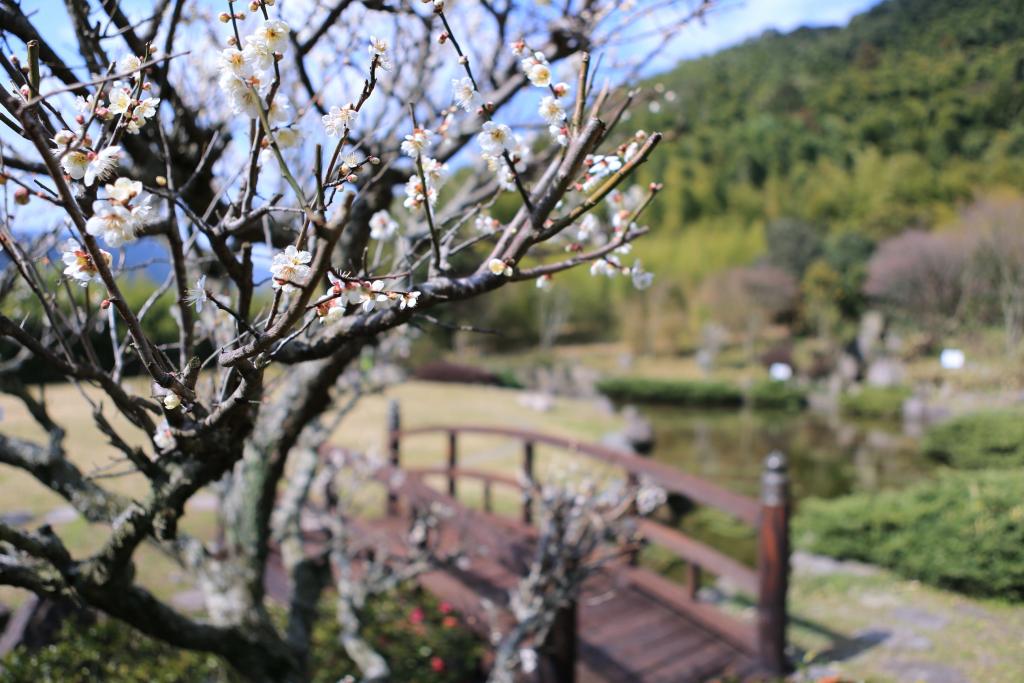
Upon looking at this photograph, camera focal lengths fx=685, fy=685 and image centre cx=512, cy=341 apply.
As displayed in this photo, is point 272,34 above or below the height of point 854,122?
below

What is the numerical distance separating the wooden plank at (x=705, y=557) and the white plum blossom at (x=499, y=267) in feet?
7.57

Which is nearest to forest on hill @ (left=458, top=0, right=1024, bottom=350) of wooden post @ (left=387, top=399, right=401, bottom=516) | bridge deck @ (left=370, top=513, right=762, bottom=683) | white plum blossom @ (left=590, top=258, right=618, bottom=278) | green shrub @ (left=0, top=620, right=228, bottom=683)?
bridge deck @ (left=370, top=513, right=762, bottom=683)

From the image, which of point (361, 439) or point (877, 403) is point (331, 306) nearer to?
point (361, 439)

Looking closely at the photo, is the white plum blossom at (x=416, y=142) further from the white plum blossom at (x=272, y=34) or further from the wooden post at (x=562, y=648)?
the wooden post at (x=562, y=648)

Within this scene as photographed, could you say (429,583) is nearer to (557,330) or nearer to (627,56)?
(627,56)

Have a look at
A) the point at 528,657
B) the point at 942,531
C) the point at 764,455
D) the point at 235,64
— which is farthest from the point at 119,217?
the point at 764,455

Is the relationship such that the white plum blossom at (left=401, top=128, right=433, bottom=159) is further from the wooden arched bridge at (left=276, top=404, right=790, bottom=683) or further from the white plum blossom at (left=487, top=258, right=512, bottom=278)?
the wooden arched bridge at (left=276, top=404, right=790, bottom=683)

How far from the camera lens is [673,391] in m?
17.6

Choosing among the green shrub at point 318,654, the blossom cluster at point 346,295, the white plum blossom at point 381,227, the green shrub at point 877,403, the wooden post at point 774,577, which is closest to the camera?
the blossom cluster at point 346,295

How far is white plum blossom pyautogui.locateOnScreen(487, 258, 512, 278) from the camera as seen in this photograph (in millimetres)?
1159

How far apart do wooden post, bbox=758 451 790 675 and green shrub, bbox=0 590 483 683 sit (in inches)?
55.9

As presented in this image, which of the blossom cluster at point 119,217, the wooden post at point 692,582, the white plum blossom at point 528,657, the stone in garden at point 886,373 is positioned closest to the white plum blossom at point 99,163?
the blossom cluster at point 119,217

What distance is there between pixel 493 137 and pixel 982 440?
6698 millimetres

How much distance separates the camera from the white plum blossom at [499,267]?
1159mm
